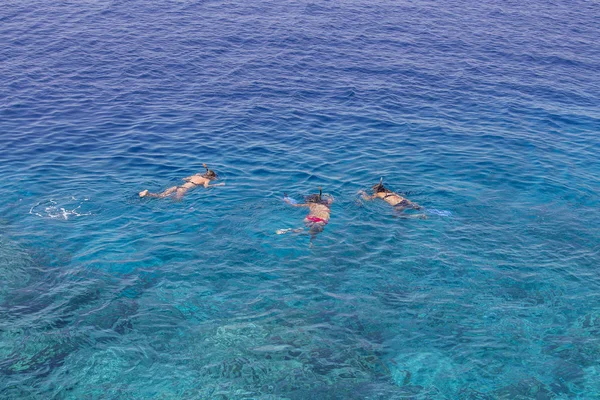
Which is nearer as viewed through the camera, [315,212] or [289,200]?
[315,212]

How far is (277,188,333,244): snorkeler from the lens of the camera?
25.0 metres

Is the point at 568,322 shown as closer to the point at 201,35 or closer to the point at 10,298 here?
the point at 10,298

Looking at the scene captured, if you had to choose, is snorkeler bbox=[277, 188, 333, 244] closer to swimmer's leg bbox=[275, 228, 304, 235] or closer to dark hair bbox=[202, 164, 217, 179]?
swimmer's leg bbox=[275, 228, 304, 235]

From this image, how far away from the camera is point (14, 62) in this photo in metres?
44.5

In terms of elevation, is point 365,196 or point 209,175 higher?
point 209,175

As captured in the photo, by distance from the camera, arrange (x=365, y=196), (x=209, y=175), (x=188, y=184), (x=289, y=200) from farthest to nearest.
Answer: (x=209, y=175) → (x=188, y=184) → (x=365, y=196) → (x=289, y=200)

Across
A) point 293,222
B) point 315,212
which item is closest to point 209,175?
point 293,222

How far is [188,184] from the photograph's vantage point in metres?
28.2

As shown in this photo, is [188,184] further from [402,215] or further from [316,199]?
[402,215]

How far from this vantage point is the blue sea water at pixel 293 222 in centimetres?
1825

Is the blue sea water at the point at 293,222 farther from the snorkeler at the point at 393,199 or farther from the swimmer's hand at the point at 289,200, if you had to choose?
the snorkeler at the point at 393,199

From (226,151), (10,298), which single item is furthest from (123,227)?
(226,151)

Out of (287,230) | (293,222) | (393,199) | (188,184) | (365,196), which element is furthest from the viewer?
(188,184)

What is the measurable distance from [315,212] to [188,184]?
7.41 metres
